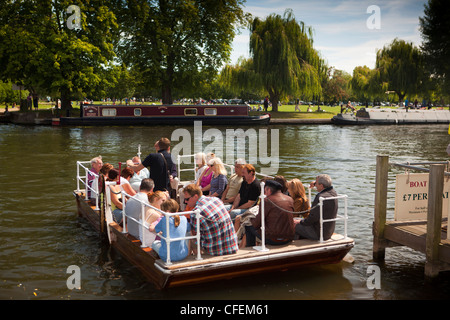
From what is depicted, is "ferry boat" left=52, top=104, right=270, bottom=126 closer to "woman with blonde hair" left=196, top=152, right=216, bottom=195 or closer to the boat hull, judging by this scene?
the boat hull

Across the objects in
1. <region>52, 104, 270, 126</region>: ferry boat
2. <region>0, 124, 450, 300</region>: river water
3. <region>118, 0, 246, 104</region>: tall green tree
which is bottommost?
<region>0, 124, 450, 300</region>: river water

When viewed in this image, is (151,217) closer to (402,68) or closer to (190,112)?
(190,112)

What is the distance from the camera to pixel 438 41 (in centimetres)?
6200

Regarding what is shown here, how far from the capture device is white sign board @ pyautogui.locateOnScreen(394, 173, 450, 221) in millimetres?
9664

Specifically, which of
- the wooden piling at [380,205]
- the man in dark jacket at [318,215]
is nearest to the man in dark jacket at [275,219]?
the man in dark jacket at [318,215]

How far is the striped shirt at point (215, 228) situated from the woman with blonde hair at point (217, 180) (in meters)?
2.56

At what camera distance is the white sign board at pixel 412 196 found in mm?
9664

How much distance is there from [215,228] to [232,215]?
1677mm

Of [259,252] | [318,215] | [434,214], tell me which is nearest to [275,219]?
[259,252]

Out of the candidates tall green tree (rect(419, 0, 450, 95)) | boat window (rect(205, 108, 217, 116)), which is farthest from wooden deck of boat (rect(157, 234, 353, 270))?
tall green tree (rect(419, 0, 450, 95))

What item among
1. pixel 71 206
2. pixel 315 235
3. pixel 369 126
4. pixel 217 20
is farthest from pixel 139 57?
pixel 315 235

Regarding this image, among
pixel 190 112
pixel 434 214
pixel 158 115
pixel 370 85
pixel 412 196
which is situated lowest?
pixel 434 214

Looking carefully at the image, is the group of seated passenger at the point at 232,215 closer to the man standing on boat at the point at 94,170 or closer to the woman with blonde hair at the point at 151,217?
the woman with blonde hair at the point at 151,217

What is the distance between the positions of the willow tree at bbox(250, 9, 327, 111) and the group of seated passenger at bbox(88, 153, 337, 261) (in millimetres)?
48152
